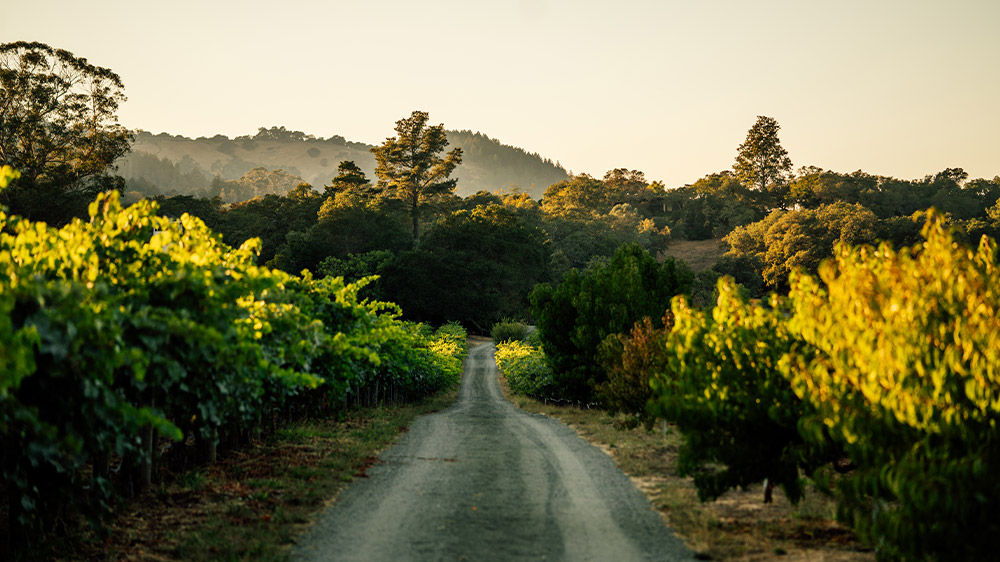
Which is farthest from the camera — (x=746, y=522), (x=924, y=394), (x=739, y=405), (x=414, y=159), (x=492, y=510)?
(x=414, y=159)

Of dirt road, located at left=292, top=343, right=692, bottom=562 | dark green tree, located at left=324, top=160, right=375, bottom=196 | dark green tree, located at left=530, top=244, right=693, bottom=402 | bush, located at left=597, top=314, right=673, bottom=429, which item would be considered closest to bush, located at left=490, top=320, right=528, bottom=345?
dark green tree, located at left=324, top=160, right=375, bottom=196

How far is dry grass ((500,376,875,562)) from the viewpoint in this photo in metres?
8.30

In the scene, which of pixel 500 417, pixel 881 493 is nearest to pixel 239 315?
pixel 881 493

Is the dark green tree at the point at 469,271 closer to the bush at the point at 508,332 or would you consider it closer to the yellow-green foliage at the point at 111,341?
the bush at the point at 508,332

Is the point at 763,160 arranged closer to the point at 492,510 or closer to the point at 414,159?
the point at 414,159

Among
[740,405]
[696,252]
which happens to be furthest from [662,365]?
[696,252]

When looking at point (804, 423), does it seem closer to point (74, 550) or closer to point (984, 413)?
point (984, 413)

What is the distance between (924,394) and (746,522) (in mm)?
4843

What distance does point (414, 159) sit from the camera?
267ft

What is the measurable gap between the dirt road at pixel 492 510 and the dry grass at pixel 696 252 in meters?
80.4

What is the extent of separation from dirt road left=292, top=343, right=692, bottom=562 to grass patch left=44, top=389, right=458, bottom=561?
43cm

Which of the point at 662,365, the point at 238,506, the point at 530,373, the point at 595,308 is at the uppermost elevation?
the point at 595,308

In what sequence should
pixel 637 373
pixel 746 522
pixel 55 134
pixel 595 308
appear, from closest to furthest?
pixel 746 522
pixel 637 373
pixel 595 308
pixel 55 134

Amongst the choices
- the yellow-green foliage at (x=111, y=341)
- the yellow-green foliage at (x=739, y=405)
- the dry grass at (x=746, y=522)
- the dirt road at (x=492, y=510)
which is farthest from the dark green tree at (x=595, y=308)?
the yellow-green foliage at (x=111, y=341)
